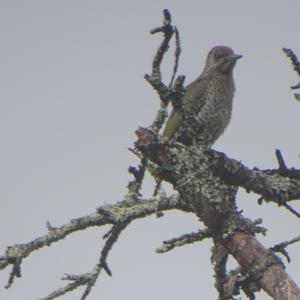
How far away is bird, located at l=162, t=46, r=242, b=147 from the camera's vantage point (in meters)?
8.77

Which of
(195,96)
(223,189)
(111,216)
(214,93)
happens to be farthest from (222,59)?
(223,189)

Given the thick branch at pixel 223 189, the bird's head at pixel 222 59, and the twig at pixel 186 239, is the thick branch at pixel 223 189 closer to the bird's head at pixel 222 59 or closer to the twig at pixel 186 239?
the twig at pixel 186 239

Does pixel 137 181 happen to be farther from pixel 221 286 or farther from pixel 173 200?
pixel 221 286

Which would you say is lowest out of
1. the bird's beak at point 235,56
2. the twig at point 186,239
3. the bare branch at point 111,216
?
the twig at point 186,239

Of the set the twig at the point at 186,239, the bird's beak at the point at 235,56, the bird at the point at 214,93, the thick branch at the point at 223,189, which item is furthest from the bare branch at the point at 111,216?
the bird's beak at the point at 235,56

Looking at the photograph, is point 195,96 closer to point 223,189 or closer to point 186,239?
point 186,239

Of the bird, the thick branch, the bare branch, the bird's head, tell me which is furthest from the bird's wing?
the thick branch

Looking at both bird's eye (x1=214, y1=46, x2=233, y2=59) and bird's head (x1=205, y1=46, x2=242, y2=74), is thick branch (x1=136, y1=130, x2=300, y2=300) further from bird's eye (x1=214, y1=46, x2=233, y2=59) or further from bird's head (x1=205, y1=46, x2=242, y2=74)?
bird's eye (x1=214, y1=46, x2=233, y2=59)

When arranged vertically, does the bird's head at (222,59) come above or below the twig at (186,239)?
above

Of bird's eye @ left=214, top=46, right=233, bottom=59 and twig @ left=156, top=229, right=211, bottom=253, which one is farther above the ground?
bird's eye @ left=214, top=46, right=233, bottom=59

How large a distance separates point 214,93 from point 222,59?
998 millimetres

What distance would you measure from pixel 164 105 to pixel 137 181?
1.77 ft

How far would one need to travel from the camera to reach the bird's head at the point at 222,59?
397 inches

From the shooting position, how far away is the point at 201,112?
9.04m
